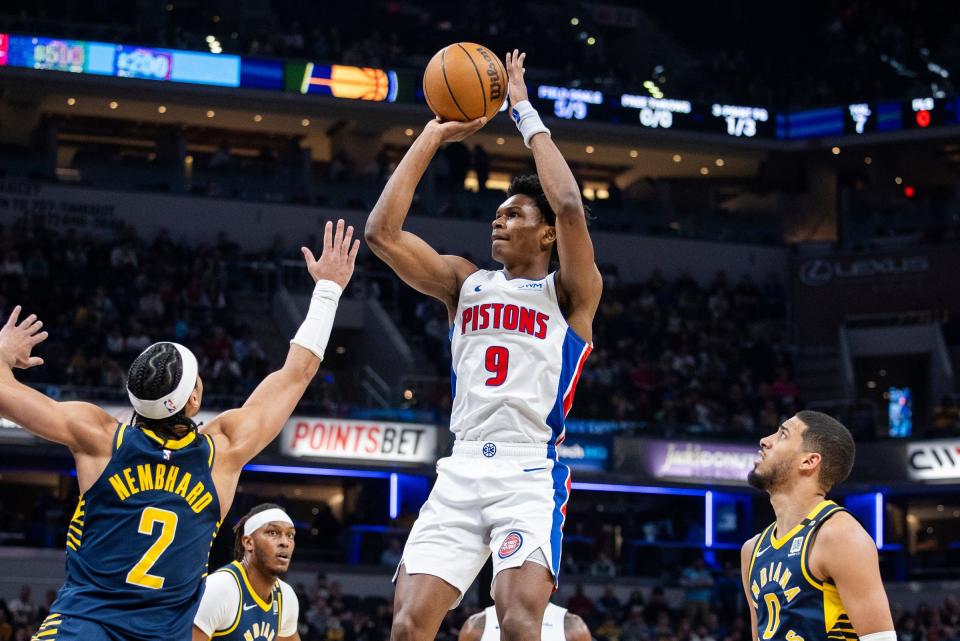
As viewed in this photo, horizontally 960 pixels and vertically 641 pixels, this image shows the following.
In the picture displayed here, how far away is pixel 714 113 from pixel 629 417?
38.2 ft

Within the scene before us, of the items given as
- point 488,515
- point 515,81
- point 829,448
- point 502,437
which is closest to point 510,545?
point 488,515

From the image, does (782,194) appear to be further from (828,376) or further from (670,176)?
(828,376)

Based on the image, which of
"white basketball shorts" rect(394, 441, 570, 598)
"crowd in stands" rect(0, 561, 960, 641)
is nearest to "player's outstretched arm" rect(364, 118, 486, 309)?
"white basketball shorts" rect(394, 441, 570, 598)

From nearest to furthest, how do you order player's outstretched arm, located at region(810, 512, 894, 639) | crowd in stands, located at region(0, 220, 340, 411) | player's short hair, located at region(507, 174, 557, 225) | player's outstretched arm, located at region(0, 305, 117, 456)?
1. player's outstretched arm, located at region(0, 305, 117, 456)
2. player's outstretched arm, located at region(810, 512, 894, 639)
3. player's short hair, located at region(507, 174, 557, 225)
4. crowd in stands, located at region(0, 220, 340, 411)

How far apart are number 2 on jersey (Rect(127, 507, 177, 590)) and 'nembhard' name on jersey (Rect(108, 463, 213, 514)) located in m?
0.08

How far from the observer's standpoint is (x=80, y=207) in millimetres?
30234

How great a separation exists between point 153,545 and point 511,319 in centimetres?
201

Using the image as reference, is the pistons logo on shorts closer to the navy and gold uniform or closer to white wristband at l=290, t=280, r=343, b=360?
white wristband at l=290, t=280, r=343, b=360

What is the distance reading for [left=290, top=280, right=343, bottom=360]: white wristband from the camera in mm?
5590

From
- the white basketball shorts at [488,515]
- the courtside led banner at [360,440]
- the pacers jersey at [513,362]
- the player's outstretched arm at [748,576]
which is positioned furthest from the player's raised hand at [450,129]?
the courtside led banner at [360,440]

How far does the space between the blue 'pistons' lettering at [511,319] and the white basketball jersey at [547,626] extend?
106 inches

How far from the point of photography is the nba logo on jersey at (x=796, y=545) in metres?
5.83

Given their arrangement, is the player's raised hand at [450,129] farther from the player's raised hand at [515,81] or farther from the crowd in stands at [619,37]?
the crowd in stands at [619,37]

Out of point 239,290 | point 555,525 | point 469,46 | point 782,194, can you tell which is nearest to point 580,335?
point 555,525
